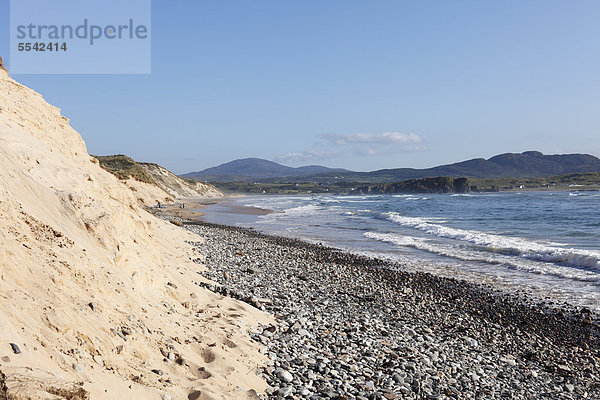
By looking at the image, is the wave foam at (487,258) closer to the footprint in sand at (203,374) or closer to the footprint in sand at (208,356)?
the footprint in sand at (208,356)

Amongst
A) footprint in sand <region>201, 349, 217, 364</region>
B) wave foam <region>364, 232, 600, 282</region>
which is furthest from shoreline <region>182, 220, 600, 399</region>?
wave foam <region>364, 232, 600, 282</region>

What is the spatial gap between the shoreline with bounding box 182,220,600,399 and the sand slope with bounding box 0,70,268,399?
0.98 metres

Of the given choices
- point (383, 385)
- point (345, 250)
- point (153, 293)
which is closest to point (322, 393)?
point (383, 385)

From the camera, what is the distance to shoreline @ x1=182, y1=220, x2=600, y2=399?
6637 millimetres

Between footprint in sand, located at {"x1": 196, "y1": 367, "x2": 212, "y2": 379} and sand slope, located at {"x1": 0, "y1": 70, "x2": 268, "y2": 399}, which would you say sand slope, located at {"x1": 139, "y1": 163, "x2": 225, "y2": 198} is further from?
footprint in sand, located at {"x1": 196, "y1": 367, "x2": 212, "y2": 379}

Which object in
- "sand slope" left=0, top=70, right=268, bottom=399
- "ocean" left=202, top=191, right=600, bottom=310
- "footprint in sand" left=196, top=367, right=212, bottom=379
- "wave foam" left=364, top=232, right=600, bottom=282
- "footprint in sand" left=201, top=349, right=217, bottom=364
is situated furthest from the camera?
"wave foam" left=364, top=232, right=600, bottom=282

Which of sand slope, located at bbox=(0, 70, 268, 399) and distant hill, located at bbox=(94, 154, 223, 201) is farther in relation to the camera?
distant hill, located at bbox=(94, 154, 223, 201)

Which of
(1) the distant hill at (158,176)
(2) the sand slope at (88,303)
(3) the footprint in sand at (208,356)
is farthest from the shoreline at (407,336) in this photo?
(1) the distant hill at (158,176)

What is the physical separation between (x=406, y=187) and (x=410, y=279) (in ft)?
456

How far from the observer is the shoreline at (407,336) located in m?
6.64

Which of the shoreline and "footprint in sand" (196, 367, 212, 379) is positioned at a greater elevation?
"footprint in sand" (196, 367, 212, 379)

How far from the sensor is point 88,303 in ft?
17.9

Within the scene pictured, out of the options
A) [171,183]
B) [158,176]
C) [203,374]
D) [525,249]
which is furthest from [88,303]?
[171,183]

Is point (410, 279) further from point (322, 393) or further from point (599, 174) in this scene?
point (599, 174)
